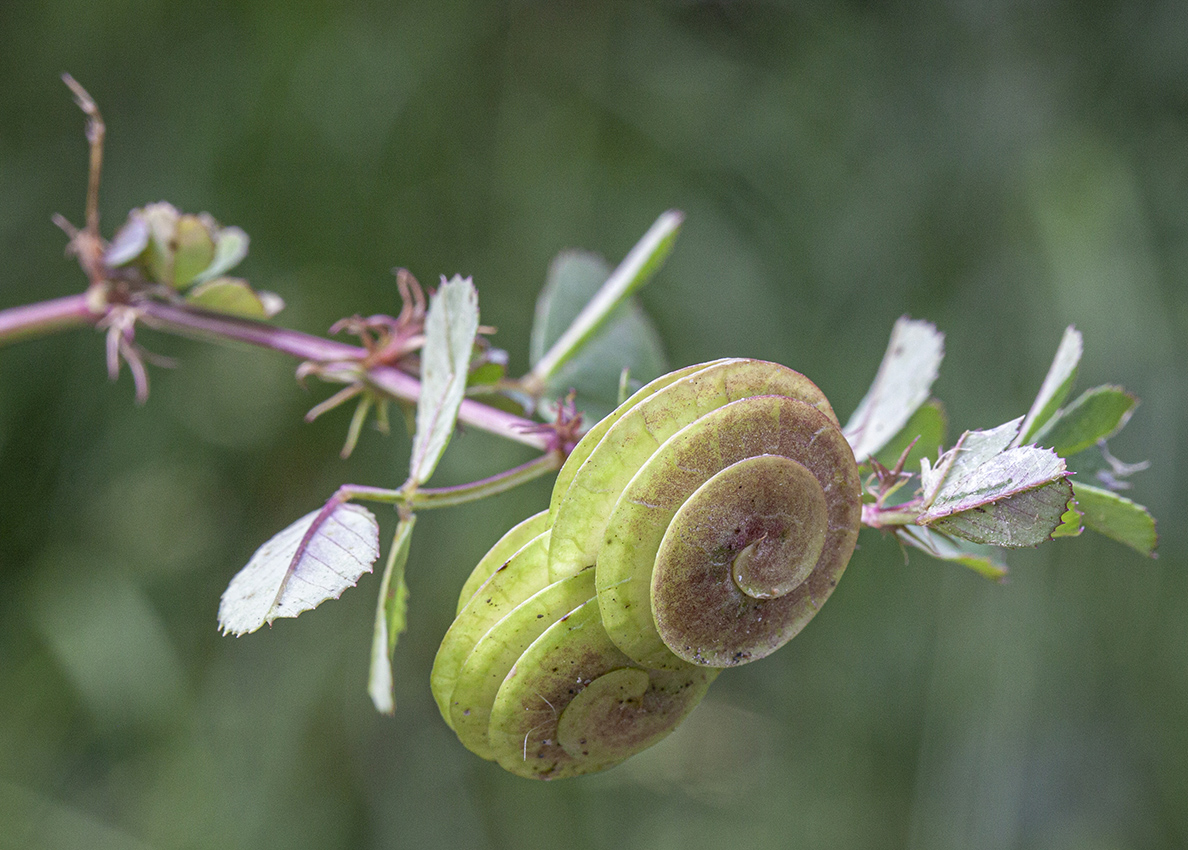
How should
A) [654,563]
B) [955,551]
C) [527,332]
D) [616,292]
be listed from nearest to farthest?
[654,563] < [955,551] < [616,292] < [527,332]

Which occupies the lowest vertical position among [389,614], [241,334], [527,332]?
[389,614]

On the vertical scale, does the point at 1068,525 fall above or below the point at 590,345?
below

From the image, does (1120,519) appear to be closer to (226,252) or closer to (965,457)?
(965,457)

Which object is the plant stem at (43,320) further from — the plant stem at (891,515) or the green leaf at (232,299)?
the plant stem at (891,515)

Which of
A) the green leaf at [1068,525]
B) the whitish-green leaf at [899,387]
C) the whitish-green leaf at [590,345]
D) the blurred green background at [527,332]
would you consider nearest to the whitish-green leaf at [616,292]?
the whitish-green leaf at [590,345]

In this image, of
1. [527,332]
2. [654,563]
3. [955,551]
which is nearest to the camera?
[654,563]

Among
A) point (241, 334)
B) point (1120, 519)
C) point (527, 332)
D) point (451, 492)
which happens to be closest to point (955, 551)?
point (1120, 519)

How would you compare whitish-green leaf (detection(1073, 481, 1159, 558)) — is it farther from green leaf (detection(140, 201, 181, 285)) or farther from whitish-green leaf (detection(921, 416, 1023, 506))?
green leaf (detection(140, 201, 181, 285))

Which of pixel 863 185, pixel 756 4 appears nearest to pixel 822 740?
pixel 863 185

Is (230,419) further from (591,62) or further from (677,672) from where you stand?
(677,672)
